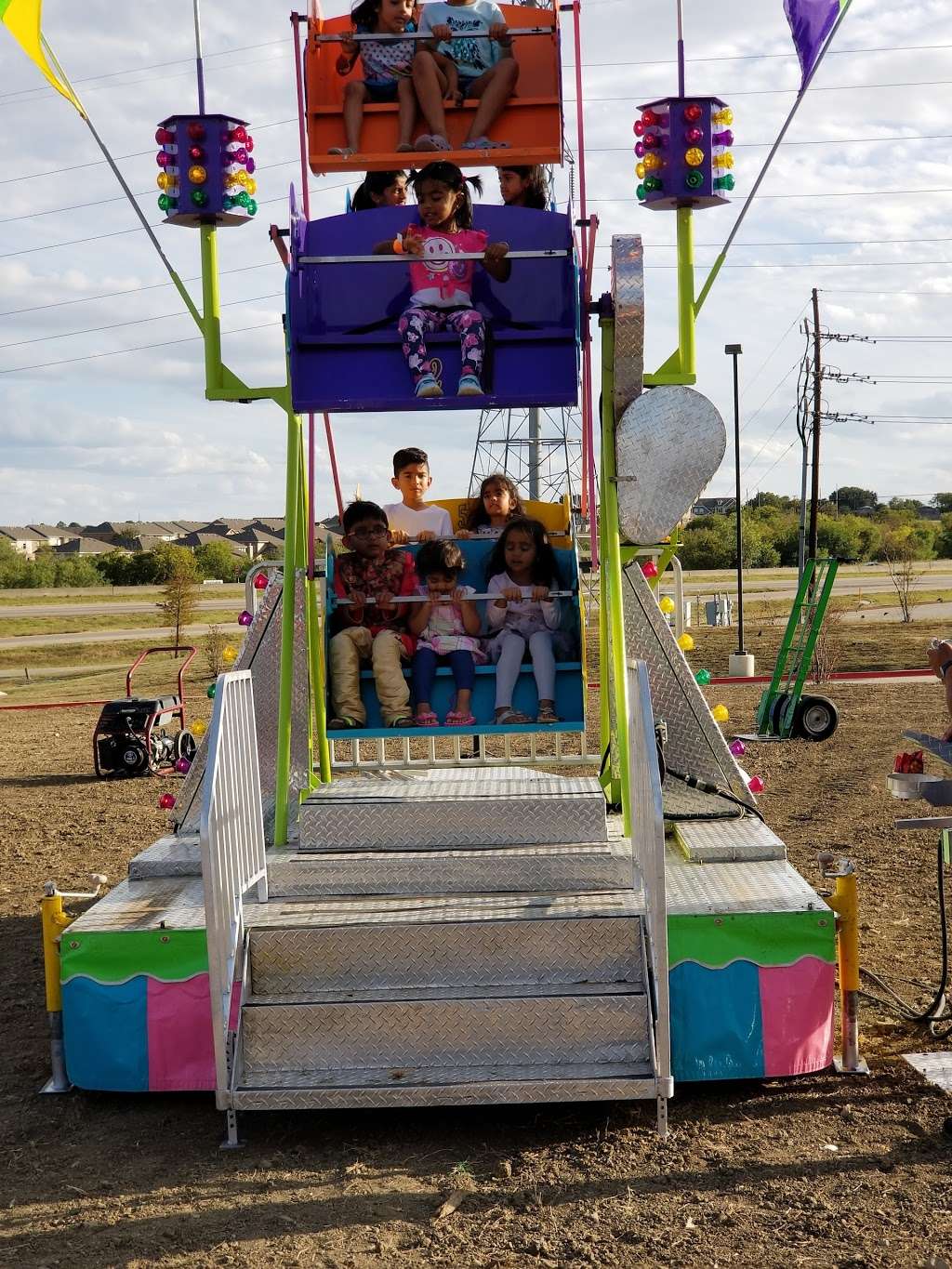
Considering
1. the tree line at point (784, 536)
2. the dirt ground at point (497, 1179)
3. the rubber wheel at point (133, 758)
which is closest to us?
the dirt ground at point (497, 1179)

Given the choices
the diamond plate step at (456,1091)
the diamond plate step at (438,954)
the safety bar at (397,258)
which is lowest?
the diamond plate step at (456,1091)

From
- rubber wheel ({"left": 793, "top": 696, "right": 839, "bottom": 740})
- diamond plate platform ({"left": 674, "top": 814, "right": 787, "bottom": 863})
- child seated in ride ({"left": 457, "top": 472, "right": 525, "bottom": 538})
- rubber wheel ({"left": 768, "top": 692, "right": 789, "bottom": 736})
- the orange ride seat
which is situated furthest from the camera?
rubber wheel ({"left": 768, "top": 692, "right": 789, "bottom": 736})

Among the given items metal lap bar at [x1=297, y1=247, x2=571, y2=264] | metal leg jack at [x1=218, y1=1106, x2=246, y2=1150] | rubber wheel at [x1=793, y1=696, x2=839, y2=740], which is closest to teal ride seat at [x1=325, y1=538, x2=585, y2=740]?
metal lap bar at [x1=297, y1=247, x2=571, y2=264]

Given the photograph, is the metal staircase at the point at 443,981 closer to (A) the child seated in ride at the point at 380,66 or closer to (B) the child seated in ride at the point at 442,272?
(B) the child seated in ride at the point at 442,272

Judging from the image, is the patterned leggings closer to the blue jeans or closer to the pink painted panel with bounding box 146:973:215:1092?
the blue jeans

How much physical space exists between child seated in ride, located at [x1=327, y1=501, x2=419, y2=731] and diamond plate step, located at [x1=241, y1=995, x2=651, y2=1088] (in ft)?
6.39

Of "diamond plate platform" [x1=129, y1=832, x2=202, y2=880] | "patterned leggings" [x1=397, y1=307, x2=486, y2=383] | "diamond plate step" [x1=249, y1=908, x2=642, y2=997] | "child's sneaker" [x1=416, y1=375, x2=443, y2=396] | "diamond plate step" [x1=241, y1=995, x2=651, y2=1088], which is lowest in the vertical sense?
"diamond plate step" [x1=241, y1=995, x2=651, y2=1088]

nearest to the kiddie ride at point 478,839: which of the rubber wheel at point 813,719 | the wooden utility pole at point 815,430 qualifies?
the rubber wheel at point 813,719

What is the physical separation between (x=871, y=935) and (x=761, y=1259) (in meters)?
3.69

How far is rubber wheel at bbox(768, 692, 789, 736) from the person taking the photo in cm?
1523

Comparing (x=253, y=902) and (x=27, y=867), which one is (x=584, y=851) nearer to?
(x=253, y=902)

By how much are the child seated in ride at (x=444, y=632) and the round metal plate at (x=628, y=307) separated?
4.13 ft

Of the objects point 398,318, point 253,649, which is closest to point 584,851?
point 253,649

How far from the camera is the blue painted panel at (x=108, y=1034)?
5.18m
